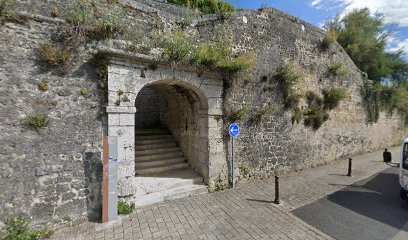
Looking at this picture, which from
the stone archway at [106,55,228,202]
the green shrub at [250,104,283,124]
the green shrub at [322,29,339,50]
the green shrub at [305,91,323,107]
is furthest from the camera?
the green shrub at [322,29,339,50]

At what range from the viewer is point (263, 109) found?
6.58m

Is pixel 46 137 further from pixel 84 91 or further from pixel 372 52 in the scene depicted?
pixel 372 52

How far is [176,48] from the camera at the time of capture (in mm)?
4738

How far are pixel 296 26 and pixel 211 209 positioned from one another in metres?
7.31

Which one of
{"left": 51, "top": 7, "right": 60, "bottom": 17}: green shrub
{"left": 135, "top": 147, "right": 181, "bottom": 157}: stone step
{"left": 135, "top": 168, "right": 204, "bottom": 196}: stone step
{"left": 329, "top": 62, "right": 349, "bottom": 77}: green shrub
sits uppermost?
{"left": 329, "top": 62, "right": 349, "bottom": 77}: green shrub

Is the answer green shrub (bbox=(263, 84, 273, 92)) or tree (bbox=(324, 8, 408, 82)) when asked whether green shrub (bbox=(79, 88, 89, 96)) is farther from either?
tree (bbox=(324, 8, 408, 82))

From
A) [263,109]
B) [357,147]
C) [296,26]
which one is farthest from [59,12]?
[357,147]

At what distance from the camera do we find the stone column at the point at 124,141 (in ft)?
13.8

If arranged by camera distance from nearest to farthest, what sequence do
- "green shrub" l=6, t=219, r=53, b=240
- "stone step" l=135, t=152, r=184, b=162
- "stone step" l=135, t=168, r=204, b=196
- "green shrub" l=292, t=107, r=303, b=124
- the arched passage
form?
"green shrub" l=6, t=219, r=53, b=240 < "stone step" l=135, t=168, r=204, b=196 < the arched passage < "stone step" l=135, t=152, r=184, b=162 < "green shrub" l=292, t=107, r=303, b=124

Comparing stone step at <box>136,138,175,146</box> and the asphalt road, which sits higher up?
stone step at <box>136,138,175,146</box>

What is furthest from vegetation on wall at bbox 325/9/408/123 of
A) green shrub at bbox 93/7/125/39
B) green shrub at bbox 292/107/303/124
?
green shrub at bbox 93/7/125/39

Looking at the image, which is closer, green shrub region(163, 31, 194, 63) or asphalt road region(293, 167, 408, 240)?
asphalt road region(293, 167, 408, 240)

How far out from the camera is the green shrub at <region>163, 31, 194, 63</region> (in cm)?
474

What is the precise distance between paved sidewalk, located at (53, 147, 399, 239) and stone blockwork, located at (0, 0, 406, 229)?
0.57 m
